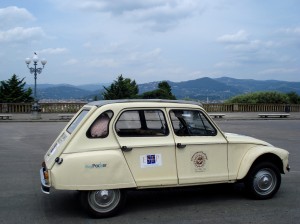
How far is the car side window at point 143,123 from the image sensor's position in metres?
6.39

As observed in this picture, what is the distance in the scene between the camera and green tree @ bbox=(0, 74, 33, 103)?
39.7 metres

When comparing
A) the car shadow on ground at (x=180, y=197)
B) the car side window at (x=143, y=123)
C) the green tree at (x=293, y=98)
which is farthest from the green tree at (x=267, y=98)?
the car side window at (x=143, y=123)

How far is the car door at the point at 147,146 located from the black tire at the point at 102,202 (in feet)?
1.25

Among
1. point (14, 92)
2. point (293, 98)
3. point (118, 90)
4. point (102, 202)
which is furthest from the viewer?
point (293, 98)

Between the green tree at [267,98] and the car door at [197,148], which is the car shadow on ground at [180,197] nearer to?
the car door at [197,148]

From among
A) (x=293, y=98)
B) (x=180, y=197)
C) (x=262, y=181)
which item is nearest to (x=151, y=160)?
(x=180, y=197)

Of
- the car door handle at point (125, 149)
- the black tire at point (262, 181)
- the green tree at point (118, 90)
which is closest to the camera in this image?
the car door handle at point (125, 149)

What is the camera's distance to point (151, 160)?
627 cm

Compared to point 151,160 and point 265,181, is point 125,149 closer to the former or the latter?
point 151,160

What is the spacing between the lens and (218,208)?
655 cm

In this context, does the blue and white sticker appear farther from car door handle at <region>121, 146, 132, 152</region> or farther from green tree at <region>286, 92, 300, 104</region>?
green tree at <region>286, 92, 300, 104</region>

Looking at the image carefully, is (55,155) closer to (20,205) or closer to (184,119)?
(20,205)

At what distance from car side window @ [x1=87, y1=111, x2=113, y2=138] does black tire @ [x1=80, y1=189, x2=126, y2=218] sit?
81 cm

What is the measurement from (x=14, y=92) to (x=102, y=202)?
36.2m
